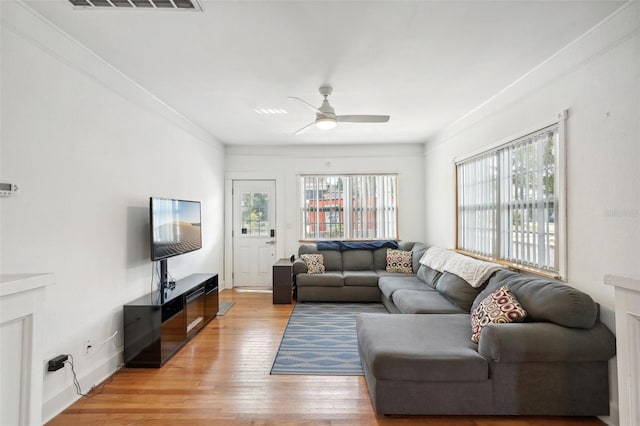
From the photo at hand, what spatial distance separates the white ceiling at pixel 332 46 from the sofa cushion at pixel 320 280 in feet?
8.45

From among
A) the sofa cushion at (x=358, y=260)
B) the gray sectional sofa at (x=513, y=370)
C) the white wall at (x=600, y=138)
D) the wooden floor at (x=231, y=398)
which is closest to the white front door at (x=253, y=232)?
the sofa cushion at (x=358, y=260)

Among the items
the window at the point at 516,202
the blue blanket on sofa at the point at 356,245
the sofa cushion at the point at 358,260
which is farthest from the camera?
the blue blanket on sofa at the point at 356,245

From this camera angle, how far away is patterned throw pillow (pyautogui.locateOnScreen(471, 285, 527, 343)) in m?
2.37

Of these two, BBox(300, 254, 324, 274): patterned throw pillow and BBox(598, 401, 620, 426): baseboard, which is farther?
BBox(300, 254, 324, 274): patterned throw pillow

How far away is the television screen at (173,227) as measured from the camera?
10.3 ft

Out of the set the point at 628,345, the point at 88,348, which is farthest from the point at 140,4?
the point at 628,345

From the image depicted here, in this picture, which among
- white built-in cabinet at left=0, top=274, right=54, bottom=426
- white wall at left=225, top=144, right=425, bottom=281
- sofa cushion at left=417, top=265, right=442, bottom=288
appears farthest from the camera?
white wall at left=225, top=144, right=425, bottom=281

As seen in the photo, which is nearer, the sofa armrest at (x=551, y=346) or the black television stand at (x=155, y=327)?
the sofa armrest at (x=551, y=346)

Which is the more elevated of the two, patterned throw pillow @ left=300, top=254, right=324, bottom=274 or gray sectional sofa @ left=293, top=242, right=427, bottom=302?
patterned throw pillow @ left=300, top=254, right=324, bottom=274

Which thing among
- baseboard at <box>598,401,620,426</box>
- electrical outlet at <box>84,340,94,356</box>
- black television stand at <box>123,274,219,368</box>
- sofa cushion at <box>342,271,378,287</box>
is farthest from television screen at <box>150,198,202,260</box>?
baseboard at <box>598,401,620,426</box>

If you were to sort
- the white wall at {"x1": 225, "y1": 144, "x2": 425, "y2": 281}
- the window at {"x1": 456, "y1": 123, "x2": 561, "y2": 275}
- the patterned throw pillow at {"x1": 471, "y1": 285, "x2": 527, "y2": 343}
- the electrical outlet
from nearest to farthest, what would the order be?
the patterned throw pillow at {"x1": 471, "y1": 285, "x2": 527, "y2": 343}, the electrical outlet, the window at {"x1": 456, "y1": 123, "x2": 561, "y2": 275}, the white wall at {"x1": 225, "y1": 144, "x2": 425, "y2": 281}

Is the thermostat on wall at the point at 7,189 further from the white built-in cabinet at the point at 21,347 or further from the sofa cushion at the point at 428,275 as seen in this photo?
the sofa cushion at the point at 428,275

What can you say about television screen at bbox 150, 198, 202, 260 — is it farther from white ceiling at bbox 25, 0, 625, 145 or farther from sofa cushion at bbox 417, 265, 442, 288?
sofa cushion at bbox 417, 265, 442, 288

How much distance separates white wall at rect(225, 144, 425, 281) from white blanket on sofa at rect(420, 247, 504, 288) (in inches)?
60.8
